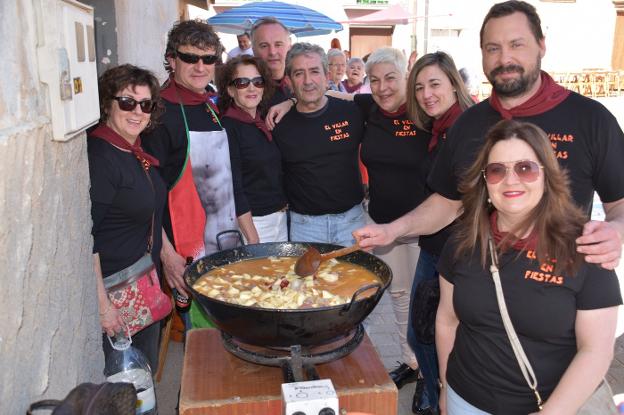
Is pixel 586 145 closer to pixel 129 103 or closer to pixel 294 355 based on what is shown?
pixel 294 355

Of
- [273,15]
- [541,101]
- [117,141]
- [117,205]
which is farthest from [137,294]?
[273,15]

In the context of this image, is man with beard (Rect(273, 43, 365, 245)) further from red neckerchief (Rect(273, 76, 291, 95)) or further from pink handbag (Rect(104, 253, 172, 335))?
pink handbag (Rect(104, 253, 172, 335))

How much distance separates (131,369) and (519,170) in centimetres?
210

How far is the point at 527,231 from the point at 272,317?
1.03 metres

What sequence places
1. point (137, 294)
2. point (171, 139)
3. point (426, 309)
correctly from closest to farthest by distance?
point (137, 294) → point (426, 309) → point (171, 139)

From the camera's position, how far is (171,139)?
3.58 meters

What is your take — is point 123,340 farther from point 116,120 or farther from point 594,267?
point 594,267

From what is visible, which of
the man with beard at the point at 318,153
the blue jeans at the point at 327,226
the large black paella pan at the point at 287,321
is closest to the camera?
the large black paella pan at the point at 287,321

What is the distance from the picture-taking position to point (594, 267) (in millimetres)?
2109

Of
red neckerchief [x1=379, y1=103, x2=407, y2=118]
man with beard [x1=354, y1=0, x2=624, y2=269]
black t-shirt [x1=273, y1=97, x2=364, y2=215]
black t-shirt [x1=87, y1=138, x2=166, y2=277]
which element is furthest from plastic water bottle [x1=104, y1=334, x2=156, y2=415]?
red neckerchief [x1=379, y1=103, x2=407, y2=118]

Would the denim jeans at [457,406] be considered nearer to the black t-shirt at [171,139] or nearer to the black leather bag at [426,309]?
the black leather bag at [426,309]

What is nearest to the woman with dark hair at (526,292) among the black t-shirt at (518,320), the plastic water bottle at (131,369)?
the black t-shirt at (518,320)

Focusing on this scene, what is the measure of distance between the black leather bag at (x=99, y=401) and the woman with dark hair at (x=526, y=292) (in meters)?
1.46

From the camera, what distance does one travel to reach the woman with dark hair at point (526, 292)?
6.93 feet
